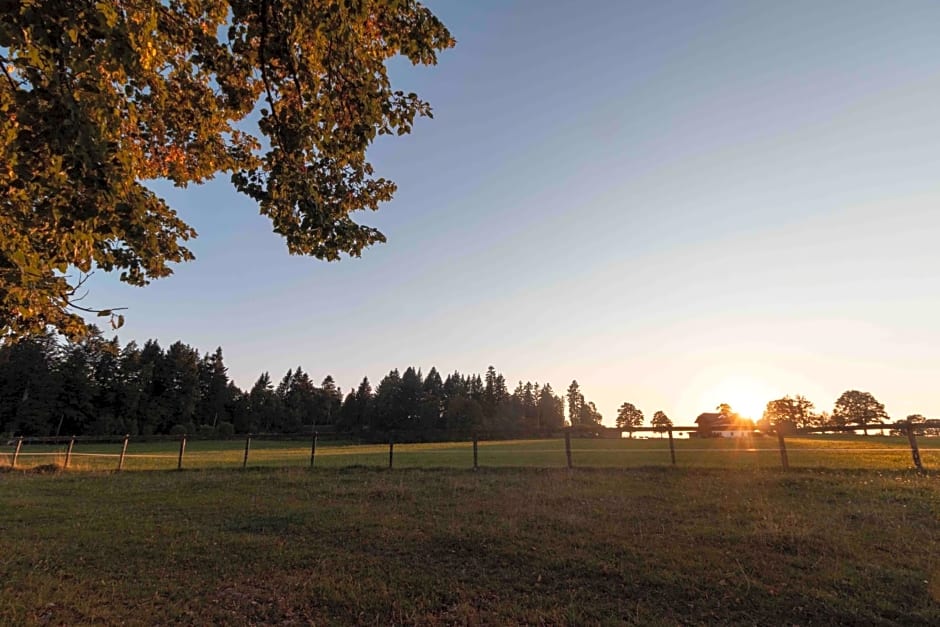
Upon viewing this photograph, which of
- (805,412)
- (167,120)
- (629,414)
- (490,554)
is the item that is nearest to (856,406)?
(805,412)

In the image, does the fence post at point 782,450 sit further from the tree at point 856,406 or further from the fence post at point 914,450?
the tree at point 856,406

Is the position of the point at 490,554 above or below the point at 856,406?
below

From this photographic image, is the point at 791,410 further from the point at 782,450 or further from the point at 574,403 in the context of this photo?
the point at 782,450

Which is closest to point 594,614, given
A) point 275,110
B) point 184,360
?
point 275,110

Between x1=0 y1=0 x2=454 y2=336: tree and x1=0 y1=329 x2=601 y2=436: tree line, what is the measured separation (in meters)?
49.3

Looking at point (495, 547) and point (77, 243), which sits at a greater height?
point (77, 243)

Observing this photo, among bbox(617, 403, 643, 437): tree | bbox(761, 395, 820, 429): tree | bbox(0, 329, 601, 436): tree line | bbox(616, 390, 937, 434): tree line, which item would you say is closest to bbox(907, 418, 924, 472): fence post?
bbox(0, 329, 601, 436): tree line

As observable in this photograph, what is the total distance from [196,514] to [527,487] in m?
7.68

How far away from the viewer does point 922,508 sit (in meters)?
8.77

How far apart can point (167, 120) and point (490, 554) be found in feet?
24.8

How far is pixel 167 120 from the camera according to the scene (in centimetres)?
606

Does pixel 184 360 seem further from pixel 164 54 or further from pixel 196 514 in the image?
pixel 164 54

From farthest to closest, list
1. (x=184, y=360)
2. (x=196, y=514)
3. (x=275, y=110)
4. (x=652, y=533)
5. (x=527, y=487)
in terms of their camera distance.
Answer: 1. (x=184, y=360)
2. (x=527, y=487)
3. (x=196, y=514)
4. (x=652, y=533)
5. (x=275, y=110)

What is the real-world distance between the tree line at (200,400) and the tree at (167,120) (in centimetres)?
4925
